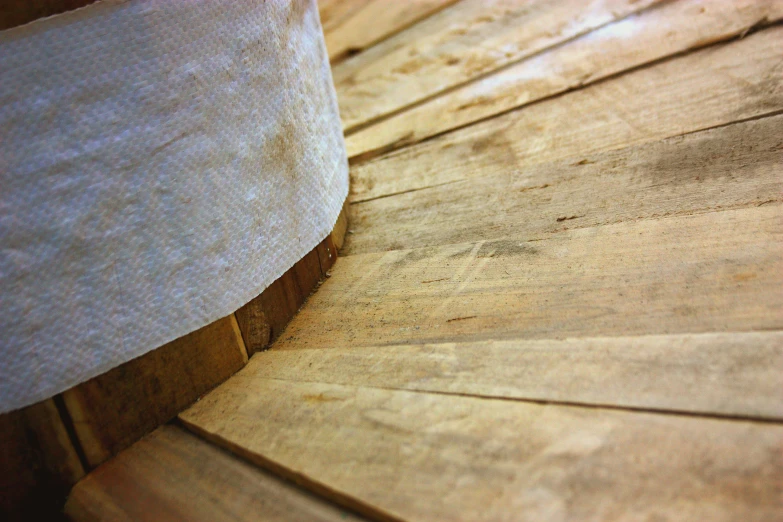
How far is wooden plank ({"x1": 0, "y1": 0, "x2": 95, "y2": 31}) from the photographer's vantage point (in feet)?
1.70

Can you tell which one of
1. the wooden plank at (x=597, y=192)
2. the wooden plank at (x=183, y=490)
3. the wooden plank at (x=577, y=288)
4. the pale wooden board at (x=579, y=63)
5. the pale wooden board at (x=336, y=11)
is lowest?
the wooden plank at (x=183, y=490)

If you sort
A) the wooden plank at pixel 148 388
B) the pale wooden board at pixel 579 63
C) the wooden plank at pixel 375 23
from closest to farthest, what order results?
1. the wooden plank at pixel 148 388
2. the pale wooden board at pixel 579 63
3. the wooden plank at pixel 375 23

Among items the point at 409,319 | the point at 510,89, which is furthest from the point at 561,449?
the point at 510,89

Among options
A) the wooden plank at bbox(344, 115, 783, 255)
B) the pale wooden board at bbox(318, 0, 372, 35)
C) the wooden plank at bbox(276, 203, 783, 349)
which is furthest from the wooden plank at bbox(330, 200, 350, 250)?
the pale wooden board at bbox(318, 0, 372, 35)

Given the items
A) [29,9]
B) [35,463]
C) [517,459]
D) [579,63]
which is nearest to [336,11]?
[579,63]

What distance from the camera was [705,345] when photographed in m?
0.50

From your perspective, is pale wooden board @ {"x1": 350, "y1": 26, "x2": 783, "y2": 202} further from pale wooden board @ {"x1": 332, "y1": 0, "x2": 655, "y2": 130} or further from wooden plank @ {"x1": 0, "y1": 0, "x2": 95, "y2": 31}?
wooden plank @ {"x1": 0, "y1": 0, "x2": 95, "y2": 31}

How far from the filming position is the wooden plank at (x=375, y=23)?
1.89 m

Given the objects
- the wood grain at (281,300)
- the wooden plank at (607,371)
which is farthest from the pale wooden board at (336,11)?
the wooden plank at (607,371)

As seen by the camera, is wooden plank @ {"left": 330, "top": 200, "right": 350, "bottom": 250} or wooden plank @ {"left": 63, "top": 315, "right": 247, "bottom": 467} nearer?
wooden plank @ {"left": 63, "top": 315, "right": 247, "bottom": 467}

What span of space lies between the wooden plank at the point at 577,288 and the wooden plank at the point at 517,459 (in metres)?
0.12

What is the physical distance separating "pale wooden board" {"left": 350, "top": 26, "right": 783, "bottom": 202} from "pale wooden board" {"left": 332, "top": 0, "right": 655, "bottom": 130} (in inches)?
12.6

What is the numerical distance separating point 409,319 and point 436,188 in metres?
0.42

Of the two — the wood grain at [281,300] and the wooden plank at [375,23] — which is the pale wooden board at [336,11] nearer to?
the wooden plank at [375,23]
